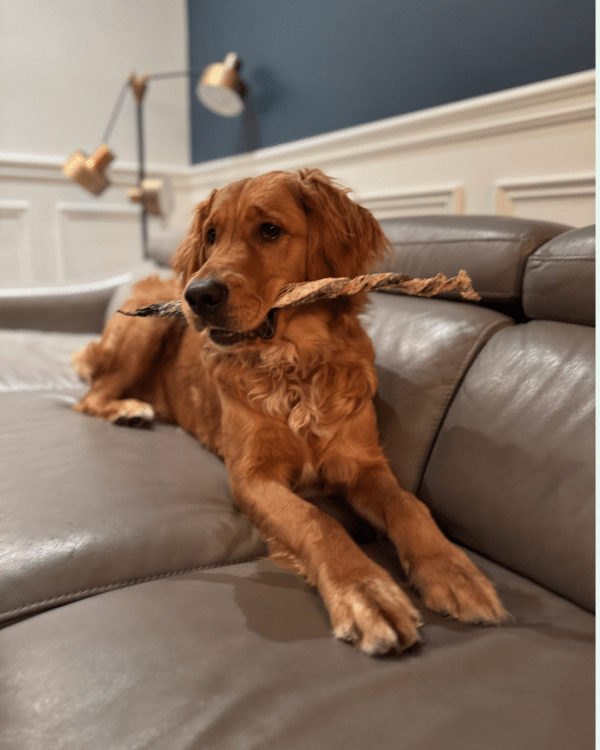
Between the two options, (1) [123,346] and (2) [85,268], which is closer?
(1) [123,346]

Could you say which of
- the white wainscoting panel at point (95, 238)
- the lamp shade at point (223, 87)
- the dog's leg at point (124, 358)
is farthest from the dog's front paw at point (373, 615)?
the white wainscoting panel at point (95, 238)

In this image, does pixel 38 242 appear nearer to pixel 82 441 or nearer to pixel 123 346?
pixel 123 346

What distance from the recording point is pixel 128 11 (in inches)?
175

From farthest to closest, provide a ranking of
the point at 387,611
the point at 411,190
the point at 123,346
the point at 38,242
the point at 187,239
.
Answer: the point at 38,242 → the point at 411,190 → the point at 123,346 → the point at 187,239 → the point at 387,611

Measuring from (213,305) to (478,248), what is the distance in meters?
0.80

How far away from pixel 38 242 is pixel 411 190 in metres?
3.23

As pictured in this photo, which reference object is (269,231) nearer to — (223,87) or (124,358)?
(124,358)

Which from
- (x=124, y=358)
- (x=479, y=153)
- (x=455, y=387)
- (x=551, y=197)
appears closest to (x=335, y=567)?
(x=455, y=387)

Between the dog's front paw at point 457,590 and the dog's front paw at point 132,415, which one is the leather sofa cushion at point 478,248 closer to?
the dog's front paw at point 457,590

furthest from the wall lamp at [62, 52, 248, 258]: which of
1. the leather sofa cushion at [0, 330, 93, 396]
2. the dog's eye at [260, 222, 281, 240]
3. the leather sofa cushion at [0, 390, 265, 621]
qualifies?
the leather sofa cushion at [0, 390, 265, 621]

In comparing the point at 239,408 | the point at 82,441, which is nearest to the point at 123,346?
the point at 82,441

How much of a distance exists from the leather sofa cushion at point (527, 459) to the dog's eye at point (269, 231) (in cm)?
59

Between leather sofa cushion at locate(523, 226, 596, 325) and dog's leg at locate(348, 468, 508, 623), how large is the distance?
58 centimetres

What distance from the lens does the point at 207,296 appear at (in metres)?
1.15
